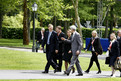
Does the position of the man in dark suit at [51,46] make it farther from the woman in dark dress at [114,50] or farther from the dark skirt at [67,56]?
the woman in dark dress at [114,50]

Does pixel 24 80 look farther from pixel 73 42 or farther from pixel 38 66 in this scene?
pixel 38 66

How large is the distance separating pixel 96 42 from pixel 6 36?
45.0 metres

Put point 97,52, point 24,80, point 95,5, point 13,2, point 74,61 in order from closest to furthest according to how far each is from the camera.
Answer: point 24,80 → point 74,61 → point 97,52 → point 13,2 → point 95,5

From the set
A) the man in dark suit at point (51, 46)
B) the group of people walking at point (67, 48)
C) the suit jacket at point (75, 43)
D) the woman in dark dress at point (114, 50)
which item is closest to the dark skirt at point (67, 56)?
the group of people walking at point (67, 48)

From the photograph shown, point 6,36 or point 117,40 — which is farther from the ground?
point 117,40

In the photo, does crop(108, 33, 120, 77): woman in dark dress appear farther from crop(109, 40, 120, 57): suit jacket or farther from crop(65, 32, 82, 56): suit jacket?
crop(65, 32, 82, 56): suit jacket

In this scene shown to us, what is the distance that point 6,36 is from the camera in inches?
2389

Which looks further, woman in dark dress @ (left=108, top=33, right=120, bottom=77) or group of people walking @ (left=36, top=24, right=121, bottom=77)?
woman in dark dress @ (left=108, top=33, right=120, bottom=77)

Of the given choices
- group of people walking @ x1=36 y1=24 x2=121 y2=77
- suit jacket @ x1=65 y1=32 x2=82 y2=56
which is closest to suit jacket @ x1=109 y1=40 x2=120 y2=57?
group of people walking @ x1=36 y1=24 x2=121 y2=77

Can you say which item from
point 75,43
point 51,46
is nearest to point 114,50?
point 75,43

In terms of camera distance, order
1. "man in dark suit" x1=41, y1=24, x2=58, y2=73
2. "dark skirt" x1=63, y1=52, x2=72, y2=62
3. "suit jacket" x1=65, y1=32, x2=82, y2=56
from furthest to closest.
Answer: "dark skirt" x1=63, y1=52, x2=72, y2=62 < "man in dark suit" x1=41, y1=24, x2=58, y2=73 < "suit jacket" x1=65, y1=32, x2=82, y2=56

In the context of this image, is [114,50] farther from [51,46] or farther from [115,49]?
[51,46]

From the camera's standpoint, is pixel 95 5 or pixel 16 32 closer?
pixel 95 5

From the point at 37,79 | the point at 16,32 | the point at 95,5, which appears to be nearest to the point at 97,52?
the point at 37,79
